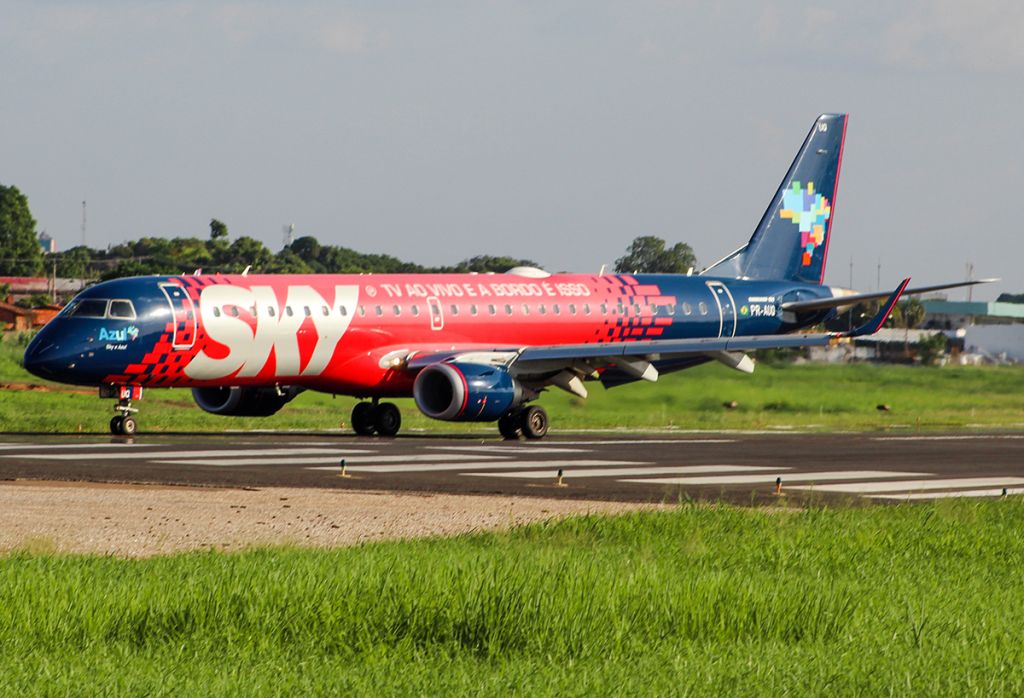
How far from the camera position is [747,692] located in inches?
356

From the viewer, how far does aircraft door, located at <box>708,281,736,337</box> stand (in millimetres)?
43031

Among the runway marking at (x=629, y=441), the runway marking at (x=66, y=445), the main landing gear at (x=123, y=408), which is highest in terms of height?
the main landing gear at (x=123, y=408)

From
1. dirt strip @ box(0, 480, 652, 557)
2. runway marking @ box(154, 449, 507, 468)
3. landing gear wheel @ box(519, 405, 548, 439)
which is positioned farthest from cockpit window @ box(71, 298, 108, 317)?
dirt strip @ box(0, 480, 652, 557)

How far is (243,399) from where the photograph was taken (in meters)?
36.9

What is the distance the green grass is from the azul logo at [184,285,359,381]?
66.6 ft

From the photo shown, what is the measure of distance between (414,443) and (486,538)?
17606 millimetres

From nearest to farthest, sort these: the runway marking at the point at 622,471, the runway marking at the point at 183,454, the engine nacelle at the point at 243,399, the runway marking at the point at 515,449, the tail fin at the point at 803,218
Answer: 1. the runway marking at the point at 622,471
2. the runway marking at the point at 183,454
3. the runway marking at the point at 515,449
4. the engine nacelle at the point at 243,399
5. the tail fin at the point at 803,218

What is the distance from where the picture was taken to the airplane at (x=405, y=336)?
1303 inches

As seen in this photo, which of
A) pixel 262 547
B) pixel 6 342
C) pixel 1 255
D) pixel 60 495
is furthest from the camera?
pixel 1 255

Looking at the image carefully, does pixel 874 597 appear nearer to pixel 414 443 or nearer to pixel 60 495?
pixel 60 495

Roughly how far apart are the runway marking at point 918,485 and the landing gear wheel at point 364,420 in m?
15.7

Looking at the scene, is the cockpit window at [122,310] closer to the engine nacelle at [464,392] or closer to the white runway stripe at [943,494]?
the engine nacelle at [464,392]

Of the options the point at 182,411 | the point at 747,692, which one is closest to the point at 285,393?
the point at 182,411

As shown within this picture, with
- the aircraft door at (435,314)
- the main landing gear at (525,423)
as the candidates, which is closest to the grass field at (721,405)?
the aircraft door at (435,314)
